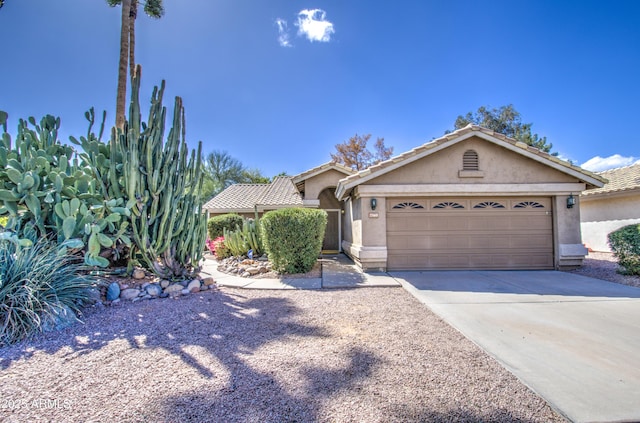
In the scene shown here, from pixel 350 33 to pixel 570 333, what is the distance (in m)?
12.3

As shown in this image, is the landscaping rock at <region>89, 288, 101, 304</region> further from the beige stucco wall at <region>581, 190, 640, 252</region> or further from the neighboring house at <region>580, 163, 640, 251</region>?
the beige stucco wall at <region>581, 190, 640, 252</region>

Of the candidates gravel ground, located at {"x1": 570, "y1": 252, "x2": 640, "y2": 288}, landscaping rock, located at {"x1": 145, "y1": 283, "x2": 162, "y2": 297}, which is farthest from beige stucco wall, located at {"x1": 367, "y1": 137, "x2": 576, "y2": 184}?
landscaping rock, located at {"x1": 145, "y1": 283, "x2": 162, "y2": 297}

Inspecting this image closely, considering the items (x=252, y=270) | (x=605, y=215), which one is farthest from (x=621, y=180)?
(x=252, y=270)

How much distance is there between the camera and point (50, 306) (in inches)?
173

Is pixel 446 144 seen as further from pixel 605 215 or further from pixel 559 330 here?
pixel 605 215

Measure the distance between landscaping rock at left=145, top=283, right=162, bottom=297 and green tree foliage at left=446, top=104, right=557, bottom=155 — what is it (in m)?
32.5

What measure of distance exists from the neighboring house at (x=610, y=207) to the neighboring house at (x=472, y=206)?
7.03 m

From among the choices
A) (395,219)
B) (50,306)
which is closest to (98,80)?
(50,306)

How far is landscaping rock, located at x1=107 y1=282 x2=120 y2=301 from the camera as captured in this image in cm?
583

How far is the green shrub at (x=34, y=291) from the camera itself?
13.4 feet

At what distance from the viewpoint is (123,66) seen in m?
9.89

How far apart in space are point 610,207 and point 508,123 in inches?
733

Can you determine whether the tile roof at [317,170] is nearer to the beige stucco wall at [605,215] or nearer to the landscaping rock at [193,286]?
the landscaping rock at [193,286]

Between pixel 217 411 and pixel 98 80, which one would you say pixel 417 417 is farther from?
pixel 98 80
